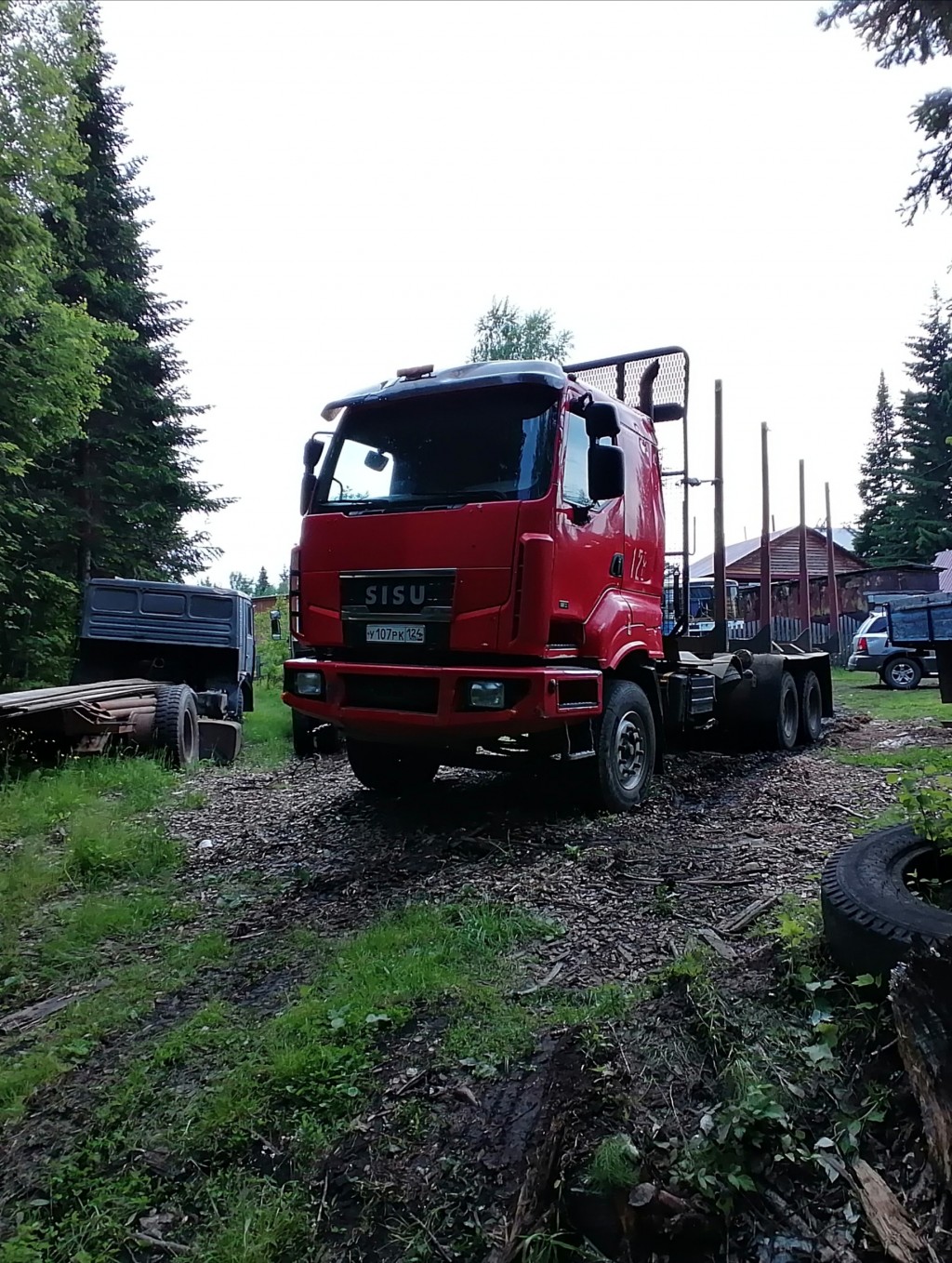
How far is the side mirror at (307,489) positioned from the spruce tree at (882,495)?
35409 millimetres

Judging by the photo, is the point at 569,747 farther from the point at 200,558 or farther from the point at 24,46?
the point at 200,558

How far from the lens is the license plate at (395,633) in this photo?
532cm

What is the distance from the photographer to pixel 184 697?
9.23m

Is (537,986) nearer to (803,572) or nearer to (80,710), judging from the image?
(80,710)

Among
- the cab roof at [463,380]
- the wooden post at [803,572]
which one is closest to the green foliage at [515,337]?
the wooden post at [803,572]

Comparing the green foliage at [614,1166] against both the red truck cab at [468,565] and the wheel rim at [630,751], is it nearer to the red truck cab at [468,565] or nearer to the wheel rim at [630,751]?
the red truck cab at [468,565]

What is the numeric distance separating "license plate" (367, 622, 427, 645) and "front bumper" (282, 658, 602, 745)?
174 mm

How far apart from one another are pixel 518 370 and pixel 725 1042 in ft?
14.1

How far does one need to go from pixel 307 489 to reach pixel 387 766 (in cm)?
236

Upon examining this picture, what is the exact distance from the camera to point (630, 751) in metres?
6.36

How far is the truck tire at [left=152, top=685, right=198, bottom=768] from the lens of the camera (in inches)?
348

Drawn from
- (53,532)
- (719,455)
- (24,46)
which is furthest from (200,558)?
(719,455)

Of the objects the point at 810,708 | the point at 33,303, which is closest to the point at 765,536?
the point at 810,708

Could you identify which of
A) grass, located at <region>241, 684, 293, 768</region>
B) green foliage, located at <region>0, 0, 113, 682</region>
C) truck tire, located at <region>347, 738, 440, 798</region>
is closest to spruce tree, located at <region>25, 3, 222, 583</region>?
green foliage, located at <region>0, 0, 113, 682</region>
